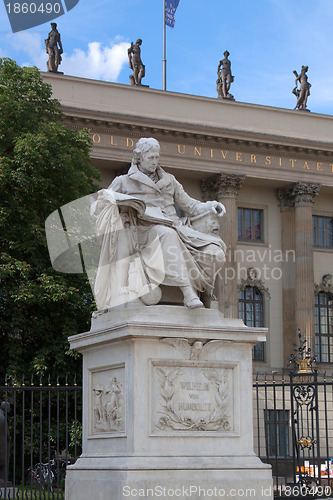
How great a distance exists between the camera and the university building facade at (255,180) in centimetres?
3919

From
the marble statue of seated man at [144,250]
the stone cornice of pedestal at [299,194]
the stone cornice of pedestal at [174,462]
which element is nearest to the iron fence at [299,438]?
the stone cornice of pedestal at [174,462]

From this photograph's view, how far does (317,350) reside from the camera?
42.8 metres

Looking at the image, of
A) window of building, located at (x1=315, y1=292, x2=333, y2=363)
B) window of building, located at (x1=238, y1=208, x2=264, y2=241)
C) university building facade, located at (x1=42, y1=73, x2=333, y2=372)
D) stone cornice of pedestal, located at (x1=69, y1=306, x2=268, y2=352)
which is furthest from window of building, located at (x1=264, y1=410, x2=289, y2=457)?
window of building, located at (x1=238, y1=208, x2=264, y2=241)

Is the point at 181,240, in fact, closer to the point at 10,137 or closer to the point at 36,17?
the point at 36,17

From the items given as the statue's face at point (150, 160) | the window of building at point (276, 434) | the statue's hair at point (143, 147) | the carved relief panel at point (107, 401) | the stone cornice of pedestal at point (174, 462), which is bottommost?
the window of building at point (276, 434)

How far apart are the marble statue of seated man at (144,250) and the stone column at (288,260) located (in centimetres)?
3389

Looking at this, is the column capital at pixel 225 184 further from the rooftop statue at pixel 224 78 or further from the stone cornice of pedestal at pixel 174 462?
the stone cornice of pedestal at pixel 174 462

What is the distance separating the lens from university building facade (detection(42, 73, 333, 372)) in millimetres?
39188

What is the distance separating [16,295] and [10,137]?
471cm

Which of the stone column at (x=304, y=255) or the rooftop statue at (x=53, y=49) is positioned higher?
the rooftop statue at (x=53, y=49)

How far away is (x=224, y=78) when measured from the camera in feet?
140

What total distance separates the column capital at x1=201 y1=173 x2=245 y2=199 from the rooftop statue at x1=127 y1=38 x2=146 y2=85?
216 inches

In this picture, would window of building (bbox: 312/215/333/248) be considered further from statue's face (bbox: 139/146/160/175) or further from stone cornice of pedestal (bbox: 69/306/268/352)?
stone cornice of pedestal (bbox: 69/306/268/352)

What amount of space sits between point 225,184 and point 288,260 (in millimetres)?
5205
